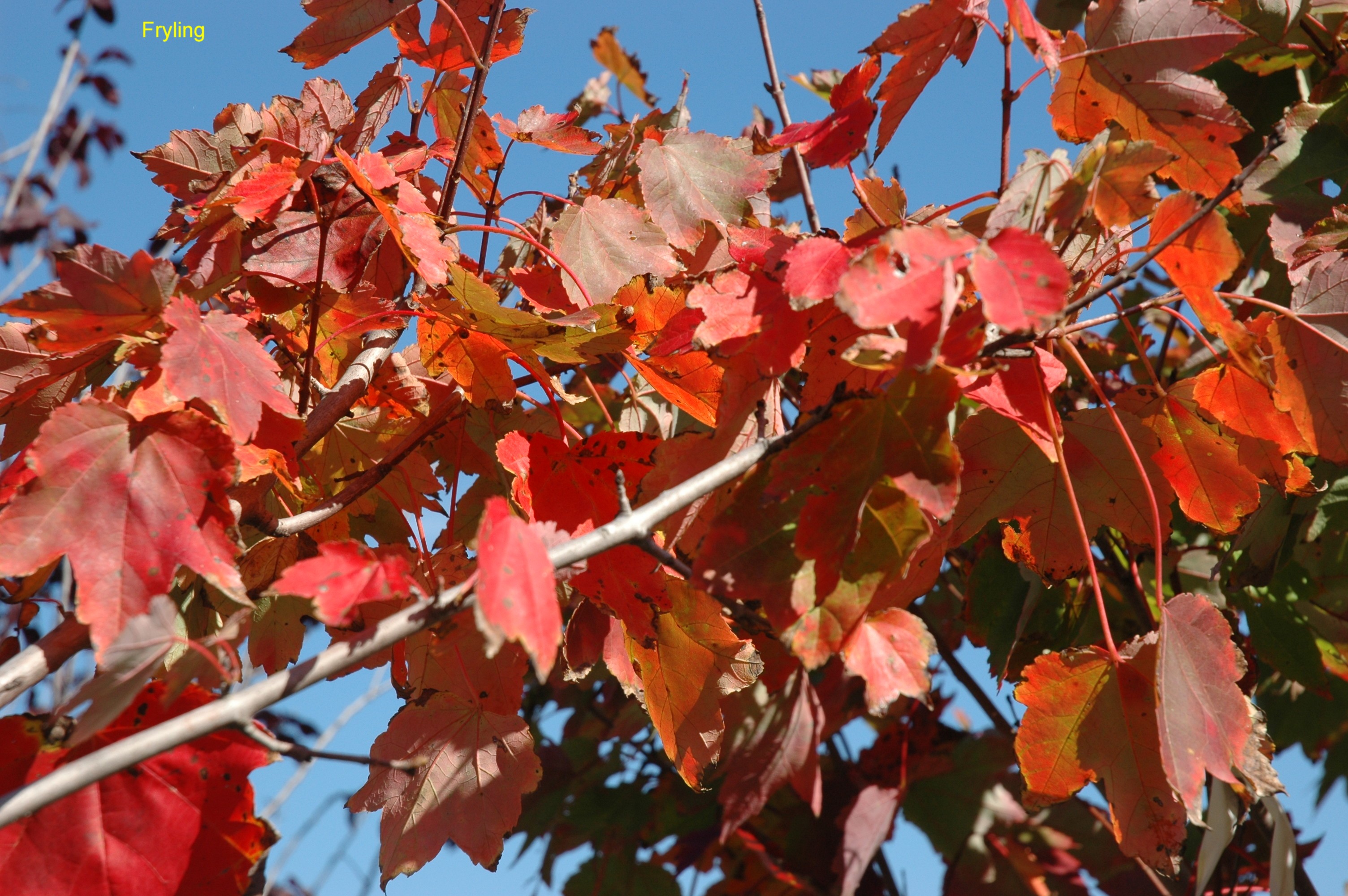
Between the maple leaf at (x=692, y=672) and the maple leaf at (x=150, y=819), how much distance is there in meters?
0.41

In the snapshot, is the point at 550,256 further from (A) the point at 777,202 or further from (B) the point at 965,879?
(B) the point at 965,879

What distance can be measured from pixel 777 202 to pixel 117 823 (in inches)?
77.1

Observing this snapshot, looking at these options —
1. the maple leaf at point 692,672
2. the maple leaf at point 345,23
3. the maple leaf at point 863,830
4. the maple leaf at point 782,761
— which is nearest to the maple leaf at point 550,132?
the maple leaf at point 345,23

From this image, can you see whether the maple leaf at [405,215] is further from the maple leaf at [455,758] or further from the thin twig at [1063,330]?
the thin twig at [1063,330]

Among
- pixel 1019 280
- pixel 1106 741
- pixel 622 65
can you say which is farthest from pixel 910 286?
pixel 622 65

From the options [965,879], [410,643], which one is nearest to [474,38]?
[410,643]

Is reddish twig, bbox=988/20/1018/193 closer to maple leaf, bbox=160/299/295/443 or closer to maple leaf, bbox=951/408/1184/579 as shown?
maple leaf, bbox=951/408/1184/579

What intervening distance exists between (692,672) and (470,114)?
734 millimetres

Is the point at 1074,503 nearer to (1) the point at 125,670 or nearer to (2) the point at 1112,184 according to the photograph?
(2) the point at 1112,184

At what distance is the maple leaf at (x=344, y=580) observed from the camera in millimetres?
697

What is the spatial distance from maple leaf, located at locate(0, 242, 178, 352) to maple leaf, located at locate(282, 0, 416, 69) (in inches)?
22.6

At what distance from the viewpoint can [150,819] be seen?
0.89 meters

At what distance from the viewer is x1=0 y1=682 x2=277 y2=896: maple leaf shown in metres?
0.86

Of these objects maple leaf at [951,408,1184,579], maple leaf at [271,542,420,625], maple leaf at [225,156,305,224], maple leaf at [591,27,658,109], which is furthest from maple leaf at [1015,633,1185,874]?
maple leaf at [591,27,658,109]
